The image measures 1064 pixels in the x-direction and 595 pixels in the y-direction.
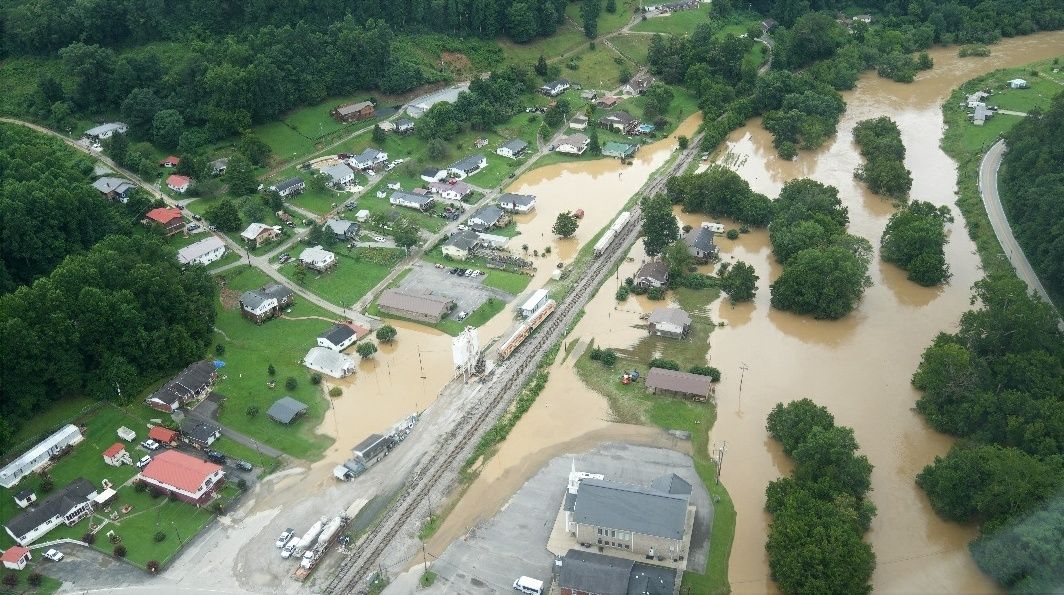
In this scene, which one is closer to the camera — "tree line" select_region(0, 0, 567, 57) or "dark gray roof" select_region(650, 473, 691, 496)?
"dark gray roof" select_region(650, 473, 691, 496)

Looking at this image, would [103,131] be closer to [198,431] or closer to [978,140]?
[198,431]

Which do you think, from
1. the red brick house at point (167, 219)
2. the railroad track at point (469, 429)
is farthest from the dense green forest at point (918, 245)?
the red brick house at point (167, 219)

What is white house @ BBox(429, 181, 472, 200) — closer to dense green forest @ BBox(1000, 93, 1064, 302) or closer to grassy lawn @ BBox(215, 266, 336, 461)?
grassy lawn @ BBox(215, 266, 336, 461)

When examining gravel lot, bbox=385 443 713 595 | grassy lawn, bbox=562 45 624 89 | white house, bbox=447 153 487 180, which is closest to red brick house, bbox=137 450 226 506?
gravel lot, bbox=385 443 713 595

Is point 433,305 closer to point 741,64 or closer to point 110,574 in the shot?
point 110,574

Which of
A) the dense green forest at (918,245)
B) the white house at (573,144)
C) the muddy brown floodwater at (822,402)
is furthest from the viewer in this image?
the white house at (573,144)

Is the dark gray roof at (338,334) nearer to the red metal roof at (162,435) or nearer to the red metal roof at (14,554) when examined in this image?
the red metal roof at (162,435)
